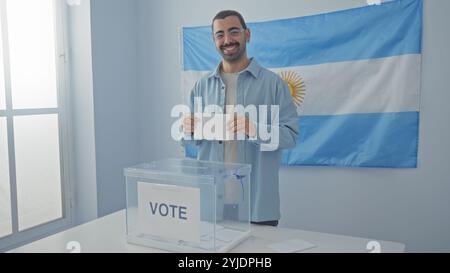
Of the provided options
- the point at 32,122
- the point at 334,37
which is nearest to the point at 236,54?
the point at 334,37

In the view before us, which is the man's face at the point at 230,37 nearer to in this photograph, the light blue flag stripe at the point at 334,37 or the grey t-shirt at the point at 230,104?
the grey t-shirt at the point at 230,104

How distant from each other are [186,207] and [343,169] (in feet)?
5.23

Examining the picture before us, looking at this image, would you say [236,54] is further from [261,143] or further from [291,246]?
[291,246]

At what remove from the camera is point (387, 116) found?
214 cm

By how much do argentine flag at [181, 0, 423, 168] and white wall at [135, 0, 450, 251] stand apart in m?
0.07

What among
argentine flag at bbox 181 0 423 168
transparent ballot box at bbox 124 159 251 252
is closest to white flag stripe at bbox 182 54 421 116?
argentine flag at bbox 181 0 423 168

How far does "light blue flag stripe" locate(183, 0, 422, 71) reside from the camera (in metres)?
2.07

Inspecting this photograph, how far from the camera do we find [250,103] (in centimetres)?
178

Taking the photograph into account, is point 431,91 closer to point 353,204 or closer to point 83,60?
point 353,204

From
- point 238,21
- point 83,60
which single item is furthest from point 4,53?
point 238,21

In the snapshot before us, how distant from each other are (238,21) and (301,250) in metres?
1.19

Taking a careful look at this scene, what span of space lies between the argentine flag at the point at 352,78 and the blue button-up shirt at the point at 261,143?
0.64 metres

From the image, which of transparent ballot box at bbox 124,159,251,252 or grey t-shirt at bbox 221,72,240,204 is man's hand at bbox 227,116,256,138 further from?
transparent ballot box at bbox 124,159,251,252
